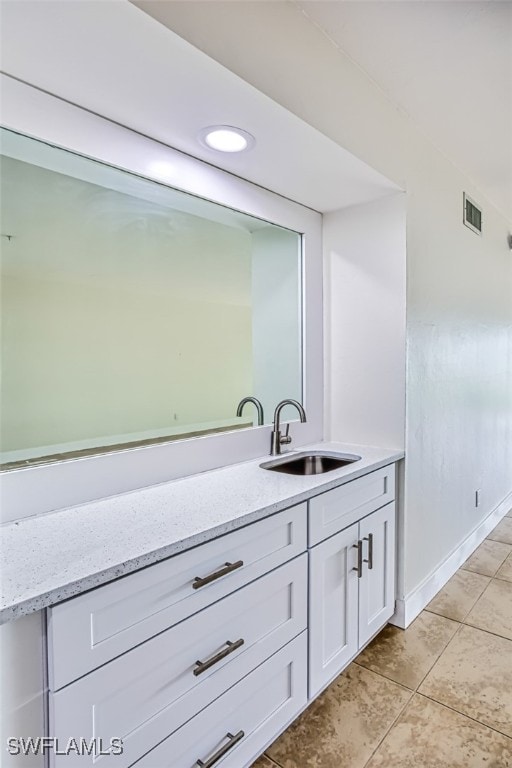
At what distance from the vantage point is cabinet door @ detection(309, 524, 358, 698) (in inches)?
60.5

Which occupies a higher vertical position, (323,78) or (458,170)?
(458,170)

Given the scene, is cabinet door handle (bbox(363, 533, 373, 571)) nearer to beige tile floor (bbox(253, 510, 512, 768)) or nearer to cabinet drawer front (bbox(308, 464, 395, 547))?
cabinet drawer front (bbox(308, 464, 395, 547))

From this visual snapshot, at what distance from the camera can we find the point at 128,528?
1158 millimetres

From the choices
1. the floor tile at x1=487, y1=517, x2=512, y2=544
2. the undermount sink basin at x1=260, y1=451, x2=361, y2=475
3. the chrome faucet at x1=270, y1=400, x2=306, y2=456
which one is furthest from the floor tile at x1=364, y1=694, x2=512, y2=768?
the floor tile at x1=487, y1=517, x2=512, y2=544

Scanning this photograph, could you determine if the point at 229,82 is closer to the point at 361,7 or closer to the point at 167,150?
the point at 167,150

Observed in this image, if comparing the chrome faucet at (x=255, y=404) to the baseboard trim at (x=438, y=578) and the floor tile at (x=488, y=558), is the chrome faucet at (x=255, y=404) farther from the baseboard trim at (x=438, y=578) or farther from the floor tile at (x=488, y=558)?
the floor tile at (x=488, y=558)

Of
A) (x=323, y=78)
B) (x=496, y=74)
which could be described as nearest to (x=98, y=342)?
(x=323, y=78)

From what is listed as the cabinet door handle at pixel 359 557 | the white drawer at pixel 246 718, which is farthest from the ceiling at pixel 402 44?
the white drawer at pixel 246 718

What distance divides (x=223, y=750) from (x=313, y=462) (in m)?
1.21

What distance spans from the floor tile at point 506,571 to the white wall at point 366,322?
1319 mm

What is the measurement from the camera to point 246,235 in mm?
2193

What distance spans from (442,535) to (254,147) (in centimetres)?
230

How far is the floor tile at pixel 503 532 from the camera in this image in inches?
126

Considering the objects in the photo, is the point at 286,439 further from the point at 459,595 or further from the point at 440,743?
the point at 459,595
